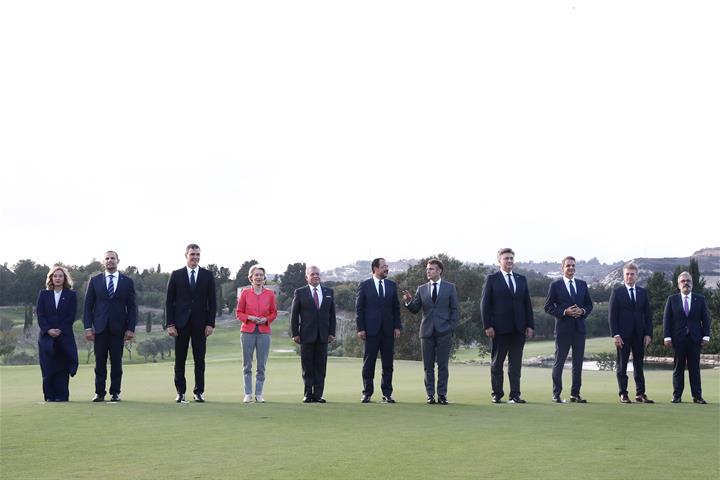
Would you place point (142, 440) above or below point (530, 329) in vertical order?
below

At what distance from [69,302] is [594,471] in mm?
9236

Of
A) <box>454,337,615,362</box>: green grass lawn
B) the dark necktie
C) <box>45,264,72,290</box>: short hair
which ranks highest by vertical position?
<box>45,264,72,290</box>: short hair

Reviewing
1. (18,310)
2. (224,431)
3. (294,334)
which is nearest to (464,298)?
(18,310)

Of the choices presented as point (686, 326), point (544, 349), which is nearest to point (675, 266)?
point (544, 349)

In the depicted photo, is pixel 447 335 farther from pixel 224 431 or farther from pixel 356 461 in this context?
pixel 356 461

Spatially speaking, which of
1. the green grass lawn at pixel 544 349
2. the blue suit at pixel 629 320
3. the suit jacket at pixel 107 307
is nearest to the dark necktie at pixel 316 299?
the suit jacket at pixel 107 307

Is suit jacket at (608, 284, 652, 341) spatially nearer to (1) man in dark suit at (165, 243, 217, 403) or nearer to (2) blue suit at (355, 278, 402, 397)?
(2) blue suit at (355, 278, 402, 397)

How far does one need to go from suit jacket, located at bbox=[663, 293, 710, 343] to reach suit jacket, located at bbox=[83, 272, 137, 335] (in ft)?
29.0

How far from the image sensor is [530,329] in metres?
15.5

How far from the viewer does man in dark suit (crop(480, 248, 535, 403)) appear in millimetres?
15320

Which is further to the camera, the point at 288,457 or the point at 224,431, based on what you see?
the point at 224,431

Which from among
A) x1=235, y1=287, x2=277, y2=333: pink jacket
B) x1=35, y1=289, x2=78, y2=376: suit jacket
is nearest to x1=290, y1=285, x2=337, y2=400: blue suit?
x1=235, y1=287, x2=277, y2=333: pink jacket

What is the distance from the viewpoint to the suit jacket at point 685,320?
54.0ft

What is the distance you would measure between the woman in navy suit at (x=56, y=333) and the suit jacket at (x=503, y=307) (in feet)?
21.0
